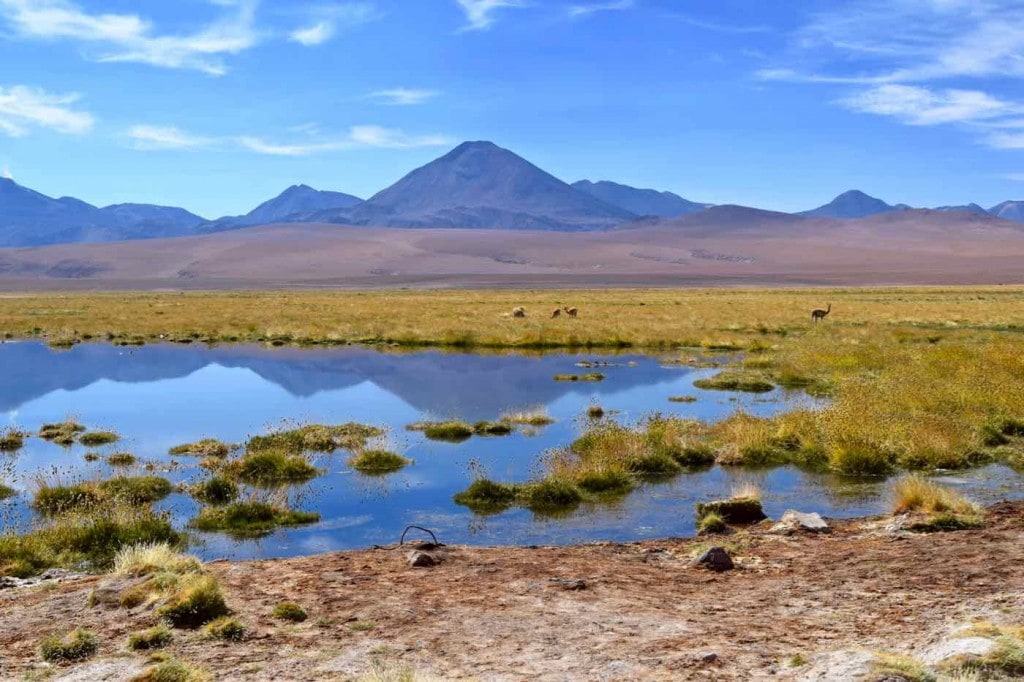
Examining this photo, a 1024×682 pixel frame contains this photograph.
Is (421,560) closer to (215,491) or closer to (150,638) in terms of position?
(150,638)

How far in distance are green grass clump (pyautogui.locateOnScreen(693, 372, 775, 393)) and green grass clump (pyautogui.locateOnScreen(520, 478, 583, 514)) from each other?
13249 millimetres

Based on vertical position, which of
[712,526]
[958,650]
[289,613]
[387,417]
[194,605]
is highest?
[958,650]

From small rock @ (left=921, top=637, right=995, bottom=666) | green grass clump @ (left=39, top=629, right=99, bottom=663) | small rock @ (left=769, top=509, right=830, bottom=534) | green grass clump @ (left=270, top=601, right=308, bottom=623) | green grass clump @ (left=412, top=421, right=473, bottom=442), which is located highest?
small rock @ (left=921, top=637, right=995, bottom=666)

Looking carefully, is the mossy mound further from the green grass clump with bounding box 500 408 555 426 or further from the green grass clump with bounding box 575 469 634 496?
the green grass clump with bounding box 500 408 555 426

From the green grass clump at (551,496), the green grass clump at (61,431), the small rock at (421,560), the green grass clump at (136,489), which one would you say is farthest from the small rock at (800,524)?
the green grass clump at (61,431)

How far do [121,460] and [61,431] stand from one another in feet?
13.5

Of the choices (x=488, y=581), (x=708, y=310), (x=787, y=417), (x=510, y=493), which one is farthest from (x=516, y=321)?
Answer: (x=488, y=581)

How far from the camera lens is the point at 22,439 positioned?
1909 centimetres

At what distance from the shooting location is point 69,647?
7.51 meters

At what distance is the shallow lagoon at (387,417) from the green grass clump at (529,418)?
1.76 ft

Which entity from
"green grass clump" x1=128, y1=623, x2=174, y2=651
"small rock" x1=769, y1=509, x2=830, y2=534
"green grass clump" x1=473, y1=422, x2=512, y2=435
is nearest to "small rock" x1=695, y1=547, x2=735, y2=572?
"small rock" x1=769, y1=509, x2=830, y2=534

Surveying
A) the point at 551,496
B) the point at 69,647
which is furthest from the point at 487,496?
the point at 69,647

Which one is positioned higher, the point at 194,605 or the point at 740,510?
the point at 194,605

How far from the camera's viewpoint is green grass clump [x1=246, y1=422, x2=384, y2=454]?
59.2 ft
